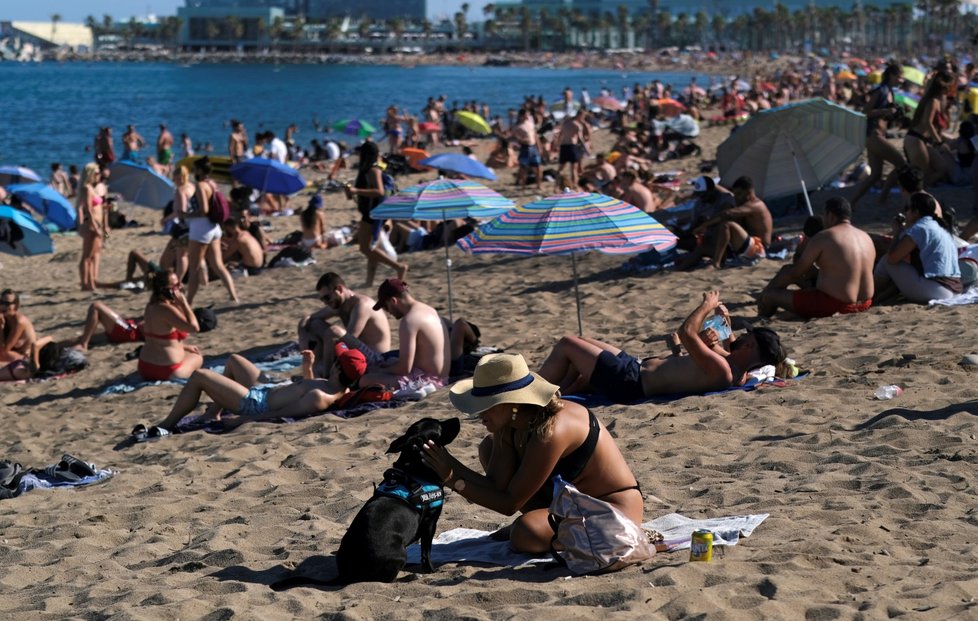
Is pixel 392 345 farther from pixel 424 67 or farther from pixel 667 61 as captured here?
pixel 424 67

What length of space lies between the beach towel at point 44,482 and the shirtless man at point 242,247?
22.6 ft

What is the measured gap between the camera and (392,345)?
9695 millimetres

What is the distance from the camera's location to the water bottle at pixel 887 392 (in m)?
6.50

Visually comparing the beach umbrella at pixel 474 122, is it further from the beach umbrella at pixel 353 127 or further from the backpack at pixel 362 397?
the backpack at pixel 362 397

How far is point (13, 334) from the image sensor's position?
9.74 m

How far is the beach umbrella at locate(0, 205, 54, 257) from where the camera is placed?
1232 cm

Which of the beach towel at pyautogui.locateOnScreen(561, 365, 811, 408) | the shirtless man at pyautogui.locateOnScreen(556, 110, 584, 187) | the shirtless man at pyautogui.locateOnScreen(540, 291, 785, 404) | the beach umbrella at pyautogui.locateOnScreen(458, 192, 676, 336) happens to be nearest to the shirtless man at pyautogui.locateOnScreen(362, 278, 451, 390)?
the beach umbrella at pyautogui.locateOnScreen(458, 192, 676, 336)

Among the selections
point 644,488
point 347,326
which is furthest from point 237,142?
point 644,488

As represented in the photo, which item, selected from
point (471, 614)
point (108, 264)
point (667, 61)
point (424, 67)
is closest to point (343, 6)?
point (424, 67)

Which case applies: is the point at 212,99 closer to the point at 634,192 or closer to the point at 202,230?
the point at 634,192

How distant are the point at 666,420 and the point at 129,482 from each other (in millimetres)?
2802

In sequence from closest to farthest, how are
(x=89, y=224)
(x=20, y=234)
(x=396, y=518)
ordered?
(x=396, y=518) → (x=20, y=234) → (x=89, y=224)

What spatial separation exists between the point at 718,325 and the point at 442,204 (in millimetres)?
3274

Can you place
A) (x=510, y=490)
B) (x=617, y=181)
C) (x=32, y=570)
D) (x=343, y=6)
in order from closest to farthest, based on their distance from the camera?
(x=510, y=490), (x=32, y=570), (x=617, y=181), (x=343, y=6)
